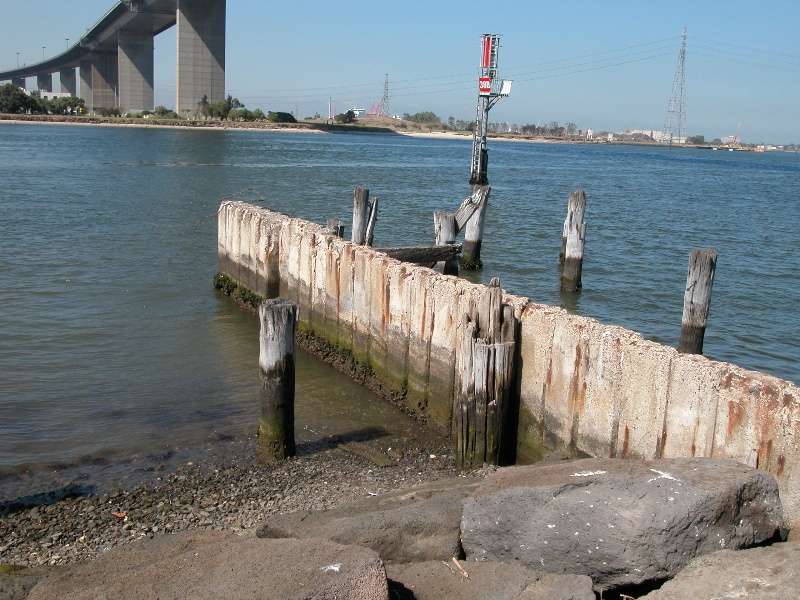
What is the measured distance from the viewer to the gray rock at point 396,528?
5.59m

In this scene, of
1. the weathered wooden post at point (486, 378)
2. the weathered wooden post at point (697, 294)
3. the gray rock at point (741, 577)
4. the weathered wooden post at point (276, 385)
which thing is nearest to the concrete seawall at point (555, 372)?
the weathered wooden post at point (486, 378)

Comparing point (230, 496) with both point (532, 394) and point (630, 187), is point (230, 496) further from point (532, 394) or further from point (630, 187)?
point (630, 187)

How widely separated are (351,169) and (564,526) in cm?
5118

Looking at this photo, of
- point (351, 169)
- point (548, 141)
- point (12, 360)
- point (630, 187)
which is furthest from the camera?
point (548, 141)

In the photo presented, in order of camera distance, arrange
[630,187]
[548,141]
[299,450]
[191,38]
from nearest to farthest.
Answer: [299,450]
[630,187]
[191,38]
[548,141]

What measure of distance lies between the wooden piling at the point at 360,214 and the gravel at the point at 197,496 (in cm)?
702

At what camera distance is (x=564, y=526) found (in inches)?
208

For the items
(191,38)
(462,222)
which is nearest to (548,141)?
(191,38)

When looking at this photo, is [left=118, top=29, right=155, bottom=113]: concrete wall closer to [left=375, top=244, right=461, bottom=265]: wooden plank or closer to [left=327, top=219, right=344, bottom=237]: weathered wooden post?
[left=375, top=244, right=461, bottom=265]: wooden plank

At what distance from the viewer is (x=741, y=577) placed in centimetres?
473

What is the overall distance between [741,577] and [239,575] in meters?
2.81

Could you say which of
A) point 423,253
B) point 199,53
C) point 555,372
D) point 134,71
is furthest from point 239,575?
point 134,71

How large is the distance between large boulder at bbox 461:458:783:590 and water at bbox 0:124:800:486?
14.7 ft

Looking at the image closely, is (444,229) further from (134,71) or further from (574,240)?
(134,71)
